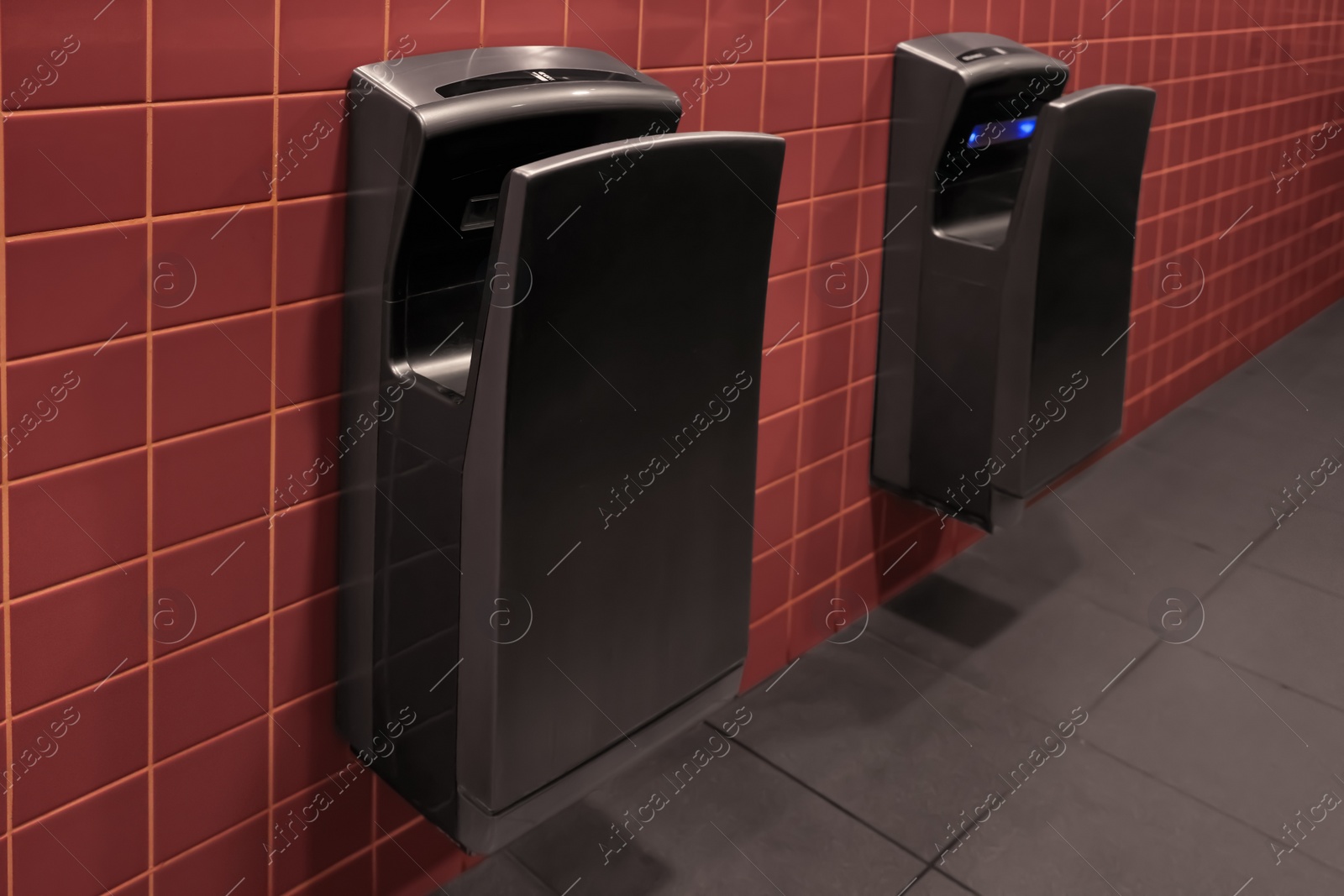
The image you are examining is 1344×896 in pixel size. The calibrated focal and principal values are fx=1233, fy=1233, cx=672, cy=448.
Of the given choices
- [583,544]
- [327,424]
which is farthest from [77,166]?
[583,544]

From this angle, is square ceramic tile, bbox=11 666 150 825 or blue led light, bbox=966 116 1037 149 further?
blue led light, bbox=966 116 1037 149

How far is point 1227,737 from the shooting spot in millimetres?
2113

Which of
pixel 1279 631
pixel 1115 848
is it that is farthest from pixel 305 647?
pixel 1279 631

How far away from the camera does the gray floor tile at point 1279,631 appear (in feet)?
7.54

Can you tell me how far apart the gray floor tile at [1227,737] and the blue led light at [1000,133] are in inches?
39.8

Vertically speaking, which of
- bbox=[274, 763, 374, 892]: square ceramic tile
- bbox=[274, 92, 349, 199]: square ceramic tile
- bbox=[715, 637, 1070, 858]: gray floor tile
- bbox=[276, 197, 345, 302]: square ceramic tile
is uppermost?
bbox=[274, 92, 349, 199]: square ceramic tile

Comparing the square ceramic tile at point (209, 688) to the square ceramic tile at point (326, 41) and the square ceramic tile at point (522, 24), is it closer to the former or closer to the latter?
the square ceramic tile at point (326, 41)

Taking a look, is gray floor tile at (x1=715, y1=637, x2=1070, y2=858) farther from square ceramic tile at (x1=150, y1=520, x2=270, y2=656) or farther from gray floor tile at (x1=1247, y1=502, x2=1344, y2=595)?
square ceramic tile at (x1=150, y1=520, x2=270, y2=656)

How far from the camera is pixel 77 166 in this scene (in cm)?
113

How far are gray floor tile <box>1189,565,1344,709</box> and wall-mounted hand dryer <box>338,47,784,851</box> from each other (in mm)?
1320

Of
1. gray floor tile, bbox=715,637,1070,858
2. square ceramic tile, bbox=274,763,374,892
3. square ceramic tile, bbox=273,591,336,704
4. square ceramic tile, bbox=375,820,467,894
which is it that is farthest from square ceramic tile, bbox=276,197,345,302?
gray floor tile, bbox=715,637,1070,858

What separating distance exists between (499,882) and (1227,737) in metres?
1.25

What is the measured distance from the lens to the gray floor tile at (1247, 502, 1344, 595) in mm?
2658

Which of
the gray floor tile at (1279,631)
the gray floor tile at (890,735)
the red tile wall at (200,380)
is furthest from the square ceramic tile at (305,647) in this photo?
the gray floor tile at (1279,631)
